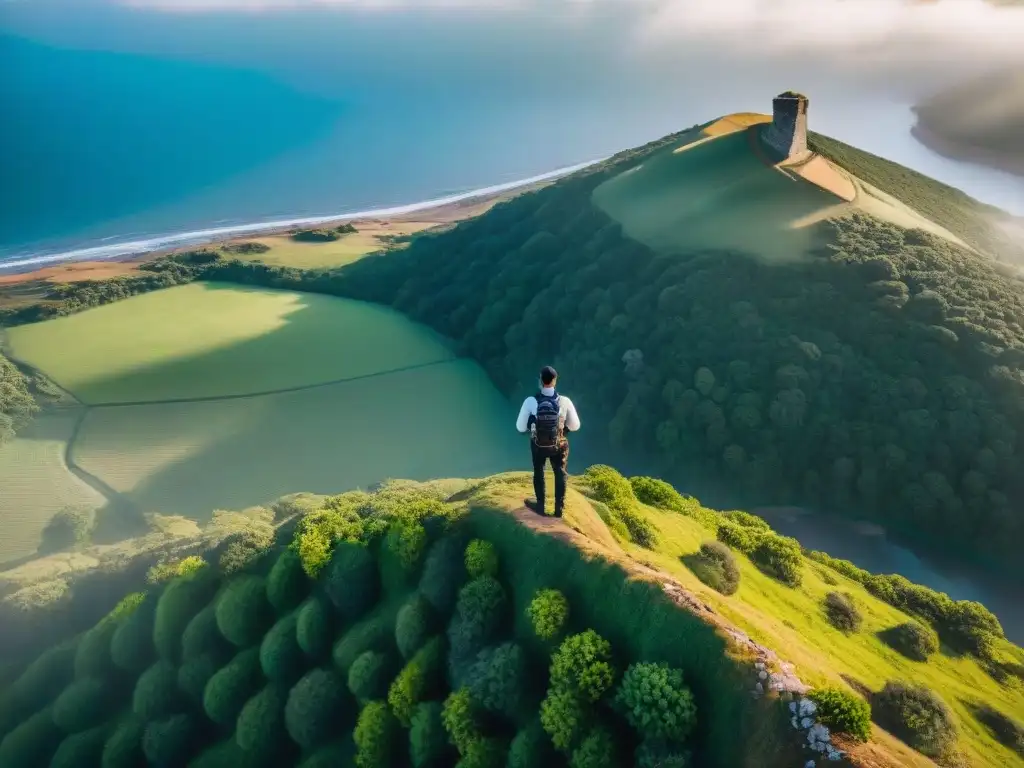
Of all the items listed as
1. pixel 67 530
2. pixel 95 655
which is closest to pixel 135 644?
pixel 95 655

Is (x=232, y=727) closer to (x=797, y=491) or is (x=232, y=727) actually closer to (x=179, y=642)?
(x=179, y=642)

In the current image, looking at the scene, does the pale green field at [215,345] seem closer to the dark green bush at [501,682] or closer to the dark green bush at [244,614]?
the dark green bush at [244,614]

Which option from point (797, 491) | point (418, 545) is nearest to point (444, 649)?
point (418, 545)

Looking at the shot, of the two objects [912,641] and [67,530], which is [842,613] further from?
[67,530]

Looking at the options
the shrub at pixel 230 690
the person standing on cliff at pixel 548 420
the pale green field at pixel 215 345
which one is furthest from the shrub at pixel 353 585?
the pale green field at pixel 215 345

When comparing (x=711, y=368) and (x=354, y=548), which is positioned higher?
(x=354, y=548)
